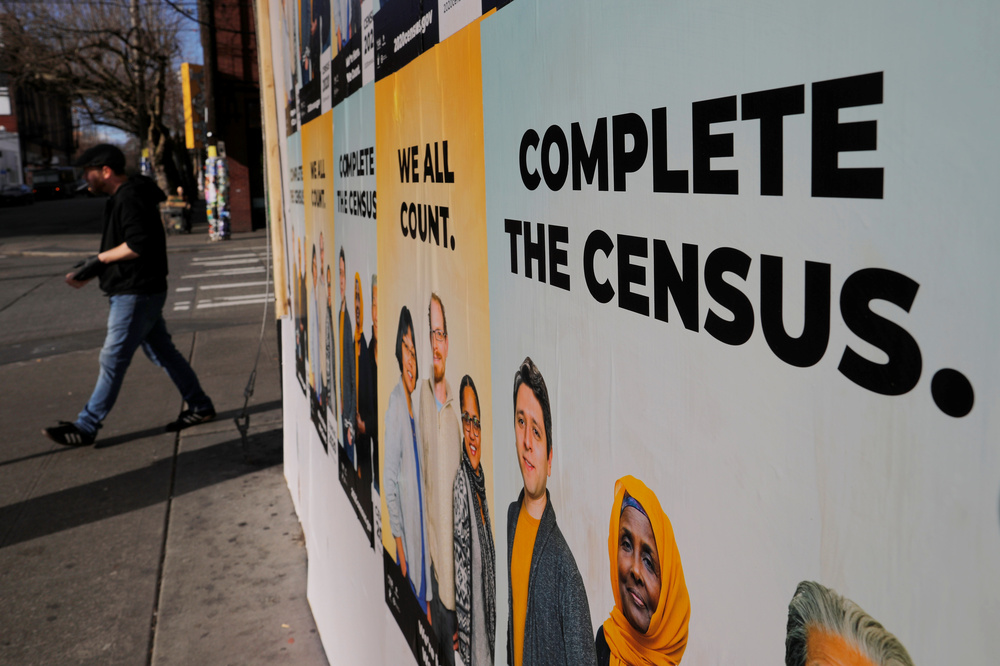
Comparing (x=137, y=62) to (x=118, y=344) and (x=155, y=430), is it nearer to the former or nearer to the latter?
(x=155, y=430)

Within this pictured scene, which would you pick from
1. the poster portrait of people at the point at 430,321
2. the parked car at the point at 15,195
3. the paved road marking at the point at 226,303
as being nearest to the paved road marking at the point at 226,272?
the paved road marking at the point at 226,303

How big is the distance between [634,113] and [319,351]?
2778 mm

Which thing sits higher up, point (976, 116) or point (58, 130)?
Answer: point (58, 130)

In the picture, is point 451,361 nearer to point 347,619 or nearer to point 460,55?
point 460,55

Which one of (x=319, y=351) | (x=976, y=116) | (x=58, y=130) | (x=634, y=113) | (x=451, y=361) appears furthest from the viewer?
(x=58, y=130)

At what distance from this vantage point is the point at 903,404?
606 millimetres

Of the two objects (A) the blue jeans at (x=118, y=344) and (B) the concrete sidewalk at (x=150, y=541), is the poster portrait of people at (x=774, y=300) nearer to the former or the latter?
(B) the concrete sidewalk at (x=150, y=541)

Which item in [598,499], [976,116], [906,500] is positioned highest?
[976,116]

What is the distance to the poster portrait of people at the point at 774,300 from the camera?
56cm

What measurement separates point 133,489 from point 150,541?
0.85 m

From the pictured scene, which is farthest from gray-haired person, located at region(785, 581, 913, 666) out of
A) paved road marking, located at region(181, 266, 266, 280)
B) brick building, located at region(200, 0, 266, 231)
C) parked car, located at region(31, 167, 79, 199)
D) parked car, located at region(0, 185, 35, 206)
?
parked car, located at region(31, 167, 79, 199)

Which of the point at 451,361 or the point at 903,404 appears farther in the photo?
the point at 451,361

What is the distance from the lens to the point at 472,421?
5.18 feet

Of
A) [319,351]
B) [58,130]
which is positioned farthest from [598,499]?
[58,130]
